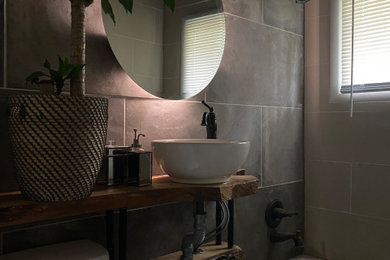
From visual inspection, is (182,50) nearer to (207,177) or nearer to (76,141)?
(207,177)

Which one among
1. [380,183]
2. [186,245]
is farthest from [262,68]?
[186,245]

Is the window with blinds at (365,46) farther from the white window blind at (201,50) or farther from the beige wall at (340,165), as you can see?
the white window blind at (201,50)

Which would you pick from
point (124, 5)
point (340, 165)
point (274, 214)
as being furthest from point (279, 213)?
point (124, 5)

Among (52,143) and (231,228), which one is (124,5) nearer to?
(52,143)

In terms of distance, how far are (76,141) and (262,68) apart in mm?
1344

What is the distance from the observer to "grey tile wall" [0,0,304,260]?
1.26 meters

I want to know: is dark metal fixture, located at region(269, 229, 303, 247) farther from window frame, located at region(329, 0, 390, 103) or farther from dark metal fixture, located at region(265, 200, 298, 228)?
window frame, located at region(329, 0, 390, 103)

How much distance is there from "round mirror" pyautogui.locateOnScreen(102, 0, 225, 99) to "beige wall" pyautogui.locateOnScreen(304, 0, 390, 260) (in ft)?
2.65

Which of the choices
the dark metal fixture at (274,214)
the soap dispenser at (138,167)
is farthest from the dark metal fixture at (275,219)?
the soap dispenser at (138,167)

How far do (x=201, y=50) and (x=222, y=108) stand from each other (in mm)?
318

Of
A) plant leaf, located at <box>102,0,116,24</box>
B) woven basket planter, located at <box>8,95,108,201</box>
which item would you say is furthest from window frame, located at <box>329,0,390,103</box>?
woven basket planter, located at <box>8,95,108,201</box>

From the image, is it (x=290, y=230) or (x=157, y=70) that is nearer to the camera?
(x=157, y=70)

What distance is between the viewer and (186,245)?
152 centimetres

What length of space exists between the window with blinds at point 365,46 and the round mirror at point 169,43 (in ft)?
2.76
